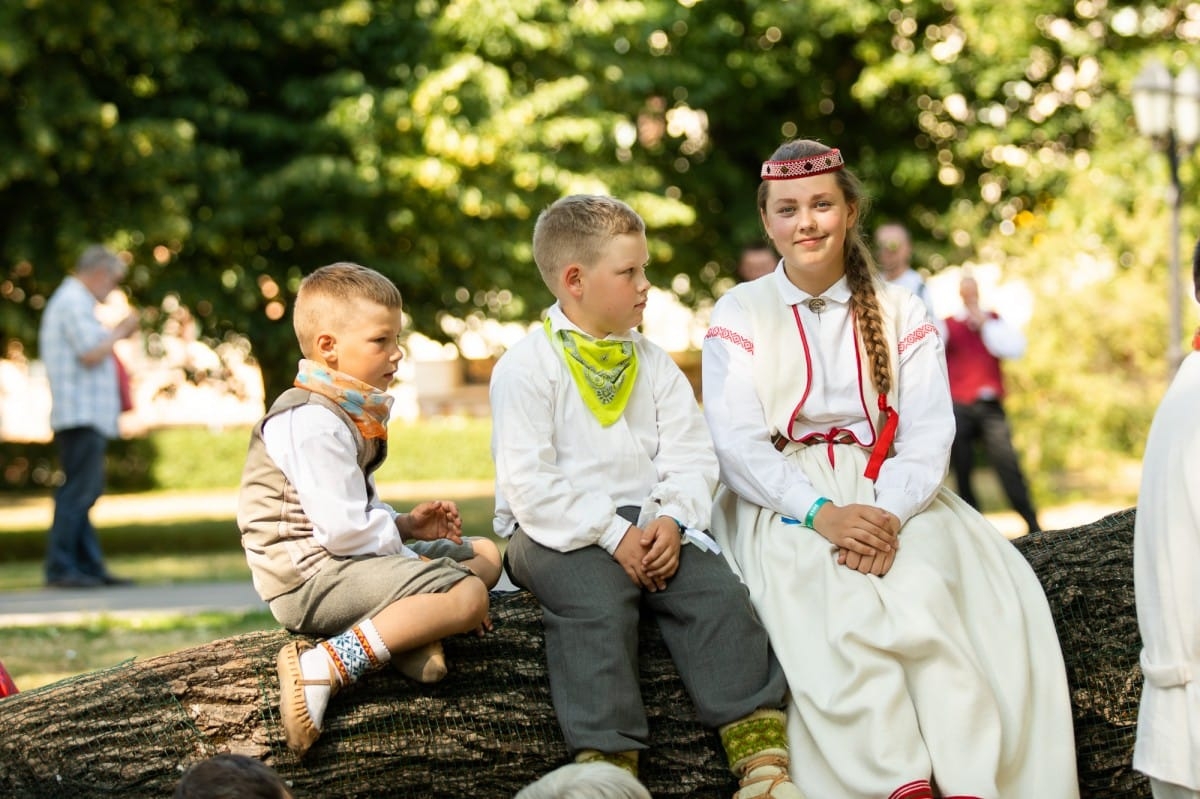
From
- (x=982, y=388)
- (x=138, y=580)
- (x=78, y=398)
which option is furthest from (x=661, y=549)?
(x=138, y=580)

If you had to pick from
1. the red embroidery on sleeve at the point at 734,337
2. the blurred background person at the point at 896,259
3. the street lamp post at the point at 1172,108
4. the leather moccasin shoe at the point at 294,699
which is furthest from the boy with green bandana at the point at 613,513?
the street lamp post at the point at 1172,108

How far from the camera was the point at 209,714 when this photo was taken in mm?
4066

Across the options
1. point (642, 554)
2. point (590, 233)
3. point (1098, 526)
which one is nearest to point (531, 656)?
point (642, 554)

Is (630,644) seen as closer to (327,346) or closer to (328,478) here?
(328,478)

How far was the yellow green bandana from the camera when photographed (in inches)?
175

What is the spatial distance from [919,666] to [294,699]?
1673 mm

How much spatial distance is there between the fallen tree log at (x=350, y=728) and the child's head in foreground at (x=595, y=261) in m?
0.89

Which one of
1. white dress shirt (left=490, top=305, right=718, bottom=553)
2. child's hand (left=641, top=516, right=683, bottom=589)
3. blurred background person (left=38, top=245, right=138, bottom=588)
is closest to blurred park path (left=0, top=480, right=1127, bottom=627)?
blurred background person (left=38, top=245, right=138, bottom=588)

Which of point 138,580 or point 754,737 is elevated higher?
point 754,737

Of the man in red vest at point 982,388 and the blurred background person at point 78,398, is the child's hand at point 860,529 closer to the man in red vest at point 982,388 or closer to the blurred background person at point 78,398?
the man in red vest at point 982,388

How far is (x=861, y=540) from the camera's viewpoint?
4246 mm

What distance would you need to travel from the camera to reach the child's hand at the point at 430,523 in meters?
4.48

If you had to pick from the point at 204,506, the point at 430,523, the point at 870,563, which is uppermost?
the point at 430,523

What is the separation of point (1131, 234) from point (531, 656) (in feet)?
55.9
